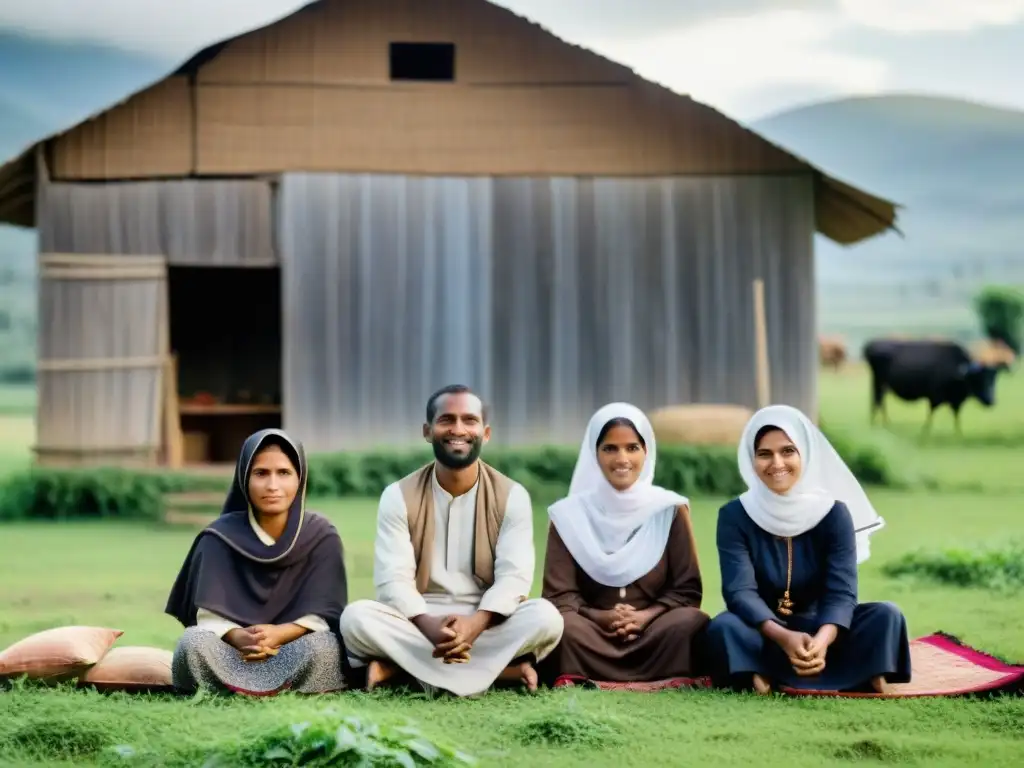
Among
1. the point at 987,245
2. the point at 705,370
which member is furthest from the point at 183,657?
the point at 987,245

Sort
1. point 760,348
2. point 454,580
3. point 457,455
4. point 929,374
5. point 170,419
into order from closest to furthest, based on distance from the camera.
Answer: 1. point 457,455
2. point 454,580
3. point 170,419
4. point 760,348
5. point 929,374

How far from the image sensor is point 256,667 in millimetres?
5598

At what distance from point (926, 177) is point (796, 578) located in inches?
3333

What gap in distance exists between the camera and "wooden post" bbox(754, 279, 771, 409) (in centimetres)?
1411

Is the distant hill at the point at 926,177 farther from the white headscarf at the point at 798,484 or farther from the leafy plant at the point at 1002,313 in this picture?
the white headscarf at the point at 798,484

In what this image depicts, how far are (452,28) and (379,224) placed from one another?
1979 mm

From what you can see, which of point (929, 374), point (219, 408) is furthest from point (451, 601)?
point (929, 374)

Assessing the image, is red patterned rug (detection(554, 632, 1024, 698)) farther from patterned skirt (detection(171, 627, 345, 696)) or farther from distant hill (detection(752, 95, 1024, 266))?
distant hill (detection(752, 95, 1024, 266))

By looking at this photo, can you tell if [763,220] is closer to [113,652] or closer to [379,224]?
[379,224]

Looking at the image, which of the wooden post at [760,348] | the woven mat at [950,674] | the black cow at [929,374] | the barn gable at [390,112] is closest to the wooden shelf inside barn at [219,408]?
the barn gable at [390,112]

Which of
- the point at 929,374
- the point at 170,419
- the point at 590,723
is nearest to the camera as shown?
the point at 590,723

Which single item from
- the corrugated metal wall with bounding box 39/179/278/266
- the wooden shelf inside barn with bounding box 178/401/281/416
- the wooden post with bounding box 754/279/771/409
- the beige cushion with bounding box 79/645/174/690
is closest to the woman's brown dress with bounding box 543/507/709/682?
the beige cushion with bounding box 79/645/174/690

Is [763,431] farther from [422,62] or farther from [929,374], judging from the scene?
[929,374]

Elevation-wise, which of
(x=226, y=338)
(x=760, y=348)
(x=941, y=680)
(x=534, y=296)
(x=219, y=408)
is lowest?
(x=941, y=680)
